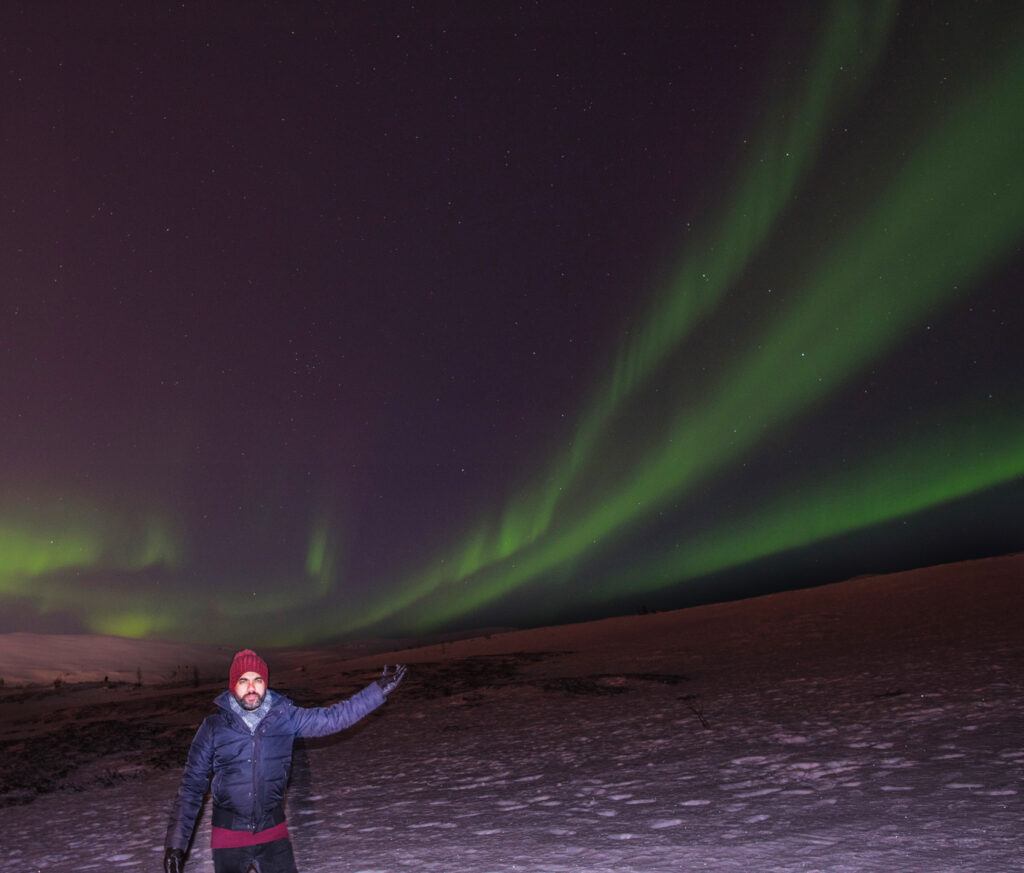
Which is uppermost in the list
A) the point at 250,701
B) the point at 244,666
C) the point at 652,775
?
the point at 244,666

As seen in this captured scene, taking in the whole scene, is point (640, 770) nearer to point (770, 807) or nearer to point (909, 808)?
point (770, 807)

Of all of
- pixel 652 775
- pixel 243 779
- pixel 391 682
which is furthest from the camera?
pixel 652 775

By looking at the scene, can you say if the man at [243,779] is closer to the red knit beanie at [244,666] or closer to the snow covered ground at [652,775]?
the red knit beanie at [244,666]

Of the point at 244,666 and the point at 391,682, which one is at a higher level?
the point at 244,666

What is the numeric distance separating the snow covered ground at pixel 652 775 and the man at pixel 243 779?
166 cm

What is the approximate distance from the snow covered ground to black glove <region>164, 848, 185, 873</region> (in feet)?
5.87

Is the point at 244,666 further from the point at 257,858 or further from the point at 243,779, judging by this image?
the point at 257,858

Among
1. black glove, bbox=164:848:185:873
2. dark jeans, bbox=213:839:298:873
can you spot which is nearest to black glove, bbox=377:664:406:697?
dark jeans, bbox=213:839:298:873

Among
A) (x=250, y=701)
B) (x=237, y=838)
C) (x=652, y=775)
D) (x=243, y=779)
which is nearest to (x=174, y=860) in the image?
(x=237, y=838)

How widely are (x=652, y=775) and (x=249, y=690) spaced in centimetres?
481

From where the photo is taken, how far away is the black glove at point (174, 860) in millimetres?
3723

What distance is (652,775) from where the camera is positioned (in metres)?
7.59

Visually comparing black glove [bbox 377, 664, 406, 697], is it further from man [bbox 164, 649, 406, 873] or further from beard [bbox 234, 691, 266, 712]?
beard [bbox 234, 691, 266, 712]

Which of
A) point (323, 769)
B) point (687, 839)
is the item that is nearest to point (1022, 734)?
point (687, 839)
